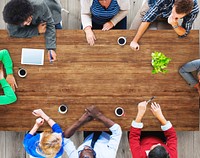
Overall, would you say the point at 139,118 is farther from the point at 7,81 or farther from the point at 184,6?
the point at 7,81

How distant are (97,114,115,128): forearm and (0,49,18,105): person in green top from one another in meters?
0.64

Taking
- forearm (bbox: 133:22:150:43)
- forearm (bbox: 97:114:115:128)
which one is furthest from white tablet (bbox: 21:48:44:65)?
forearm (bbox: 133:22:150:43)

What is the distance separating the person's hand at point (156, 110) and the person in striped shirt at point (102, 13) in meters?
0.64

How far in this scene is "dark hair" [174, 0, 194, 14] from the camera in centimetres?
191

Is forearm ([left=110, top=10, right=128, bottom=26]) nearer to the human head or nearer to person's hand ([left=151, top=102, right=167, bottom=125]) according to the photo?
person's hand ([left=151, top=102, right=167, bottom=125])

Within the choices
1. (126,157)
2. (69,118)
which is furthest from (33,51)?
(126,157)

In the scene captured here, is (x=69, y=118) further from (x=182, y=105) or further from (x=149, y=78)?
(x=182, y=105)

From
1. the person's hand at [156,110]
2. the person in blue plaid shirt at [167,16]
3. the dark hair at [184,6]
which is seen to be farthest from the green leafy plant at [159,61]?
the dark hair at [184,6]

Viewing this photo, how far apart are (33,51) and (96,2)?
584mm

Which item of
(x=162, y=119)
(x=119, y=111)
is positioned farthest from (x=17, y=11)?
(x=162, y=119)

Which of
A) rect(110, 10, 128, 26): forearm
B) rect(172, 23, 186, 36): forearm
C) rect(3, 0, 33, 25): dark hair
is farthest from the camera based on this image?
rect(110, 10, 128, 26): forearm

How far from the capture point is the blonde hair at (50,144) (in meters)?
2.11

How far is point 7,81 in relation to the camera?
2.23 metres

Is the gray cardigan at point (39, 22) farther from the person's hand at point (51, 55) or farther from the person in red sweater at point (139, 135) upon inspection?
the person in red sweater at point (139, 135)
